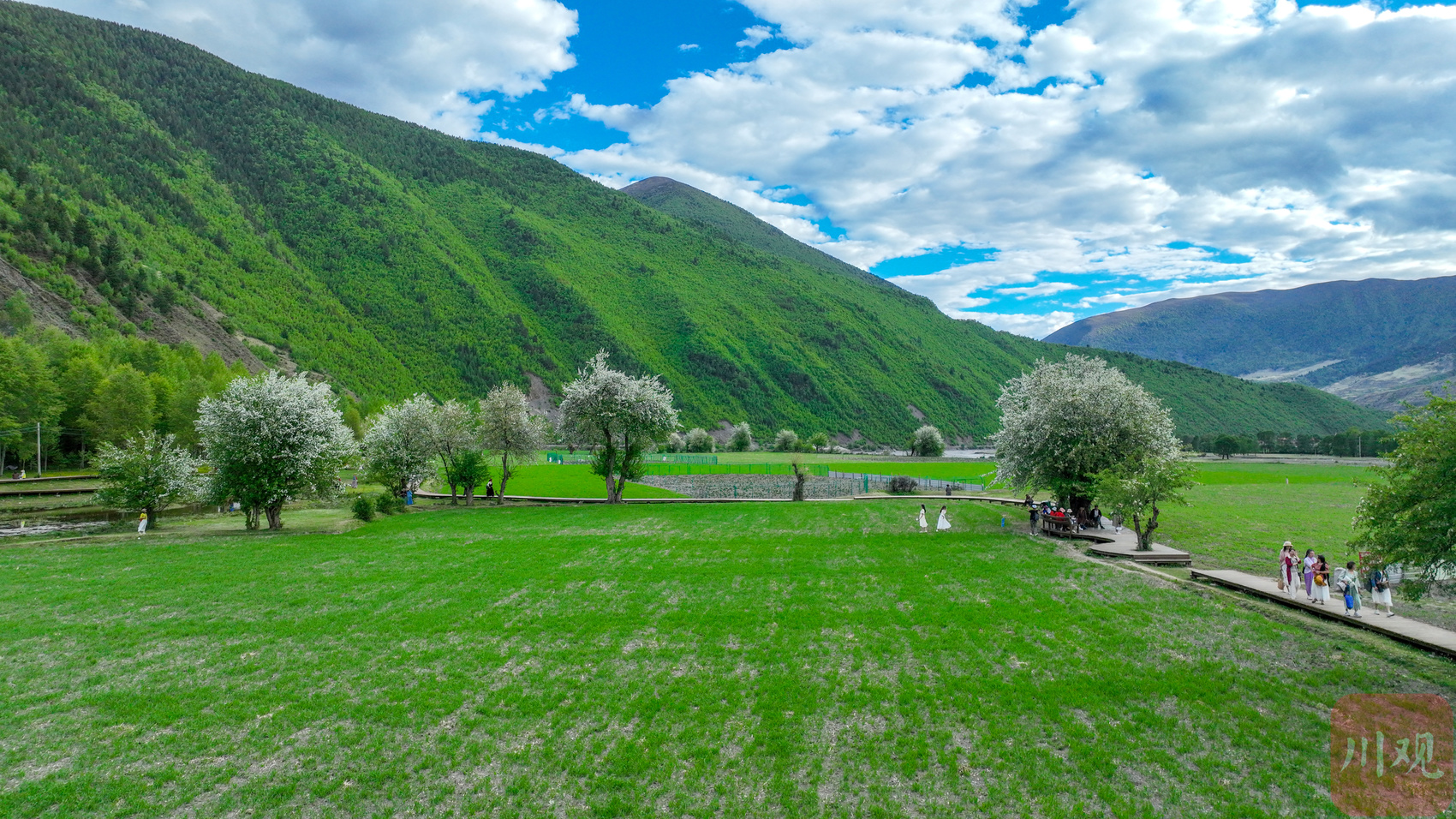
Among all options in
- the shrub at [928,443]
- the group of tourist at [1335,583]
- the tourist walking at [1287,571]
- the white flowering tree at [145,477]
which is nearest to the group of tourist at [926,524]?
the group of tourist at [1335,583]

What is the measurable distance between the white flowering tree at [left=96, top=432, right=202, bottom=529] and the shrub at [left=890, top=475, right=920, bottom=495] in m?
52.7

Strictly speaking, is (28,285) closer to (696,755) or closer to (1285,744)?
(696,755)

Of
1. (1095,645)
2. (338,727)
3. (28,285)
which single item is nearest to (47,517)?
(338,727)

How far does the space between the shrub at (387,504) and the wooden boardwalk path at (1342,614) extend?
44204 mm

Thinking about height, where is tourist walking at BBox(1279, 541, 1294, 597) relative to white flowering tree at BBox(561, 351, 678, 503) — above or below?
below

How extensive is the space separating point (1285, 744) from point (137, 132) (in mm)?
240982

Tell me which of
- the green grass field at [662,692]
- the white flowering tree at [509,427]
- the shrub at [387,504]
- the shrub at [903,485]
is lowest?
the shrub at [903,485]

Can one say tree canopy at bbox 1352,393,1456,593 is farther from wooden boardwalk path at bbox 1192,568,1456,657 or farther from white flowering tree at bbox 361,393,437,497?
white flowering tree at bbox 361,393,437,497

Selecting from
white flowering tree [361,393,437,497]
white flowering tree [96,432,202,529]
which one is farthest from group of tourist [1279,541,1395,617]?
white flowering tree [96,432,202,529]

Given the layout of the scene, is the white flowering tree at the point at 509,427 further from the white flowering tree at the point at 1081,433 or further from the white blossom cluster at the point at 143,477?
the white flowering tree at the point at 1081,433

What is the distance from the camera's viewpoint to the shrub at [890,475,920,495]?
59134 millimetres

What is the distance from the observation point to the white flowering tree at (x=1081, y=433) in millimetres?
33031

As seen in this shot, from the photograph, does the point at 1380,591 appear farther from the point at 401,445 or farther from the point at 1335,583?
the point at 401,445

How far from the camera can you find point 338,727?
10.9 metres
